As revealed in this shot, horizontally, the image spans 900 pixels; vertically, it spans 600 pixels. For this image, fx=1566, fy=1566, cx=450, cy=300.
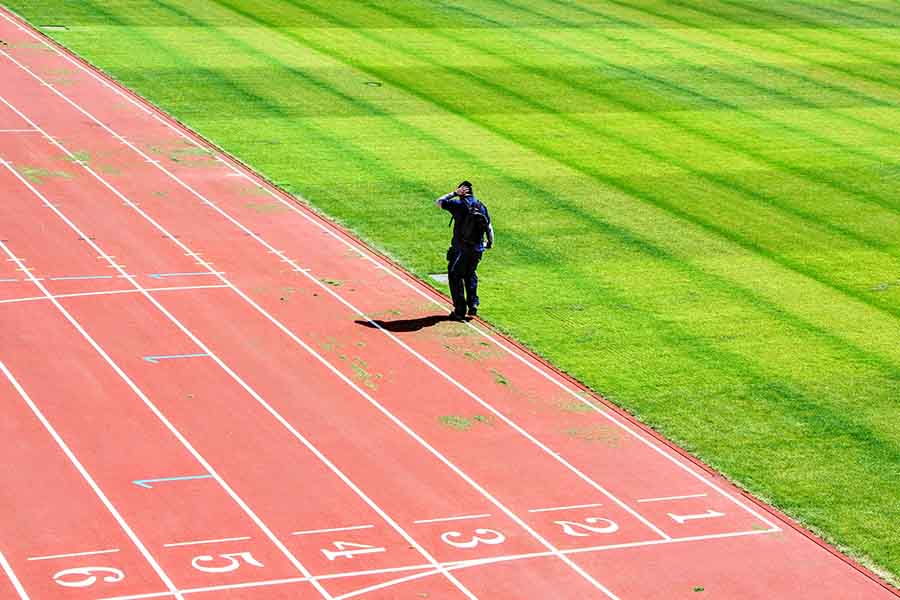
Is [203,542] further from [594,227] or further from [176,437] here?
[594,227]

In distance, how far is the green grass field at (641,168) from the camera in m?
20.9

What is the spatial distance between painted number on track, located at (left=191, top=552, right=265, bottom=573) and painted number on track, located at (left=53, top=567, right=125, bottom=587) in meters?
0.77

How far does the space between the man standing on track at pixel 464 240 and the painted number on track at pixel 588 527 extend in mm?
6727

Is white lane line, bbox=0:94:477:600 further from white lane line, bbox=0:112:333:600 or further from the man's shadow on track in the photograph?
the man's shadow on track

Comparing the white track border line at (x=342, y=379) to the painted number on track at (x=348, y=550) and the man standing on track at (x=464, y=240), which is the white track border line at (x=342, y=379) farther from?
the man standing on track at (x=464, y=240)

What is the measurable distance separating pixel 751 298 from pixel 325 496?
10405 millimetres

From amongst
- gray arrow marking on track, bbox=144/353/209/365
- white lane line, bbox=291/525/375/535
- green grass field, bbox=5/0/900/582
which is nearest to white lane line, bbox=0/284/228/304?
gray arrow marking on track, bbox=144/353/209/365

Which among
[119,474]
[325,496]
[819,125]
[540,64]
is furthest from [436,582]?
[540,64]

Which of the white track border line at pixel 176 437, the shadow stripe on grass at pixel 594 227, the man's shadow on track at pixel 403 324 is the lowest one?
the white track border line at pixel 176 437

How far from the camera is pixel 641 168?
33125 millimetres

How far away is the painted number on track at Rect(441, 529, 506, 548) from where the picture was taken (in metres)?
16.3

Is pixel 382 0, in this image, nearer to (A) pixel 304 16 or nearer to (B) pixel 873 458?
(A) pixel 304 16

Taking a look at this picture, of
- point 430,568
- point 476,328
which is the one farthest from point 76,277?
point 430,568

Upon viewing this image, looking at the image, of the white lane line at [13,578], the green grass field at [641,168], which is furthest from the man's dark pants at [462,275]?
the white lane line at [13,578]
